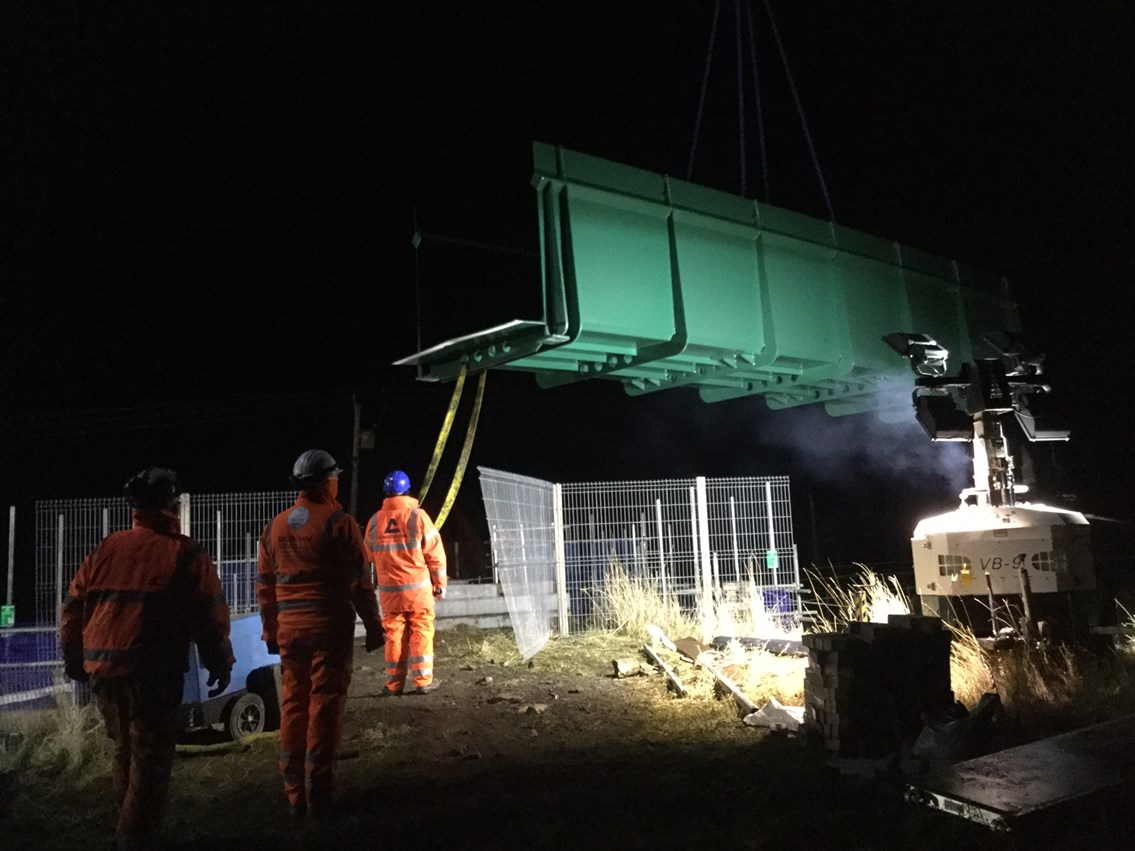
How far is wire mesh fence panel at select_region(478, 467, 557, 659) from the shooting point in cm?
931

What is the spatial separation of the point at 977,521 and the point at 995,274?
19.6 feet

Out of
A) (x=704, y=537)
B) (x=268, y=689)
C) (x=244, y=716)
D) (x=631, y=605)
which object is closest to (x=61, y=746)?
(x=244, y=716)

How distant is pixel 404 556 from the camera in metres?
7.80

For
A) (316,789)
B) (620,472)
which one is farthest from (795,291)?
(620,472)

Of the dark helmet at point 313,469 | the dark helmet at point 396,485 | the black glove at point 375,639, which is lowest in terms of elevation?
the black glove at point 375,639

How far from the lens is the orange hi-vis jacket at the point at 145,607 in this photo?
397cm

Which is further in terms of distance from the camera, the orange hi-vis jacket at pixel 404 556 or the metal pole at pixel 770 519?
the metal pole at pixel 770 519

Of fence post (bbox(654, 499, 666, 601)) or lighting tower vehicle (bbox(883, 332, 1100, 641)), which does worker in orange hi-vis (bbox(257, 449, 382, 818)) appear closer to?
lighting tower vehicle (bbox(883, 332, 1100, 641))

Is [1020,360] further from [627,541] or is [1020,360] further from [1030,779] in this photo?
[627,541]

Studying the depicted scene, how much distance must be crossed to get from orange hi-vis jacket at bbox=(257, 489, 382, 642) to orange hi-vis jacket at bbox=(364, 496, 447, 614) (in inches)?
115

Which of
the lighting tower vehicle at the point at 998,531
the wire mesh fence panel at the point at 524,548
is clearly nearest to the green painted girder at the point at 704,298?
the lighting tower vehicle at the point at 998,531

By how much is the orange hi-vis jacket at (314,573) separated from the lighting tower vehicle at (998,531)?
4919mm

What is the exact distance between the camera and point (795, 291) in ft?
28.9

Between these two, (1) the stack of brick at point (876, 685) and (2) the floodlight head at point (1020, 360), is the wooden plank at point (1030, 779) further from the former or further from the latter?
(2) the floodlight head at point (1020, 360)
